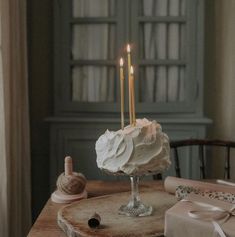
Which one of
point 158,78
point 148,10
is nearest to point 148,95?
point 158,78

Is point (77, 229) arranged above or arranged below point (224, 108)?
below

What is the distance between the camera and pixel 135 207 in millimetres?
1312

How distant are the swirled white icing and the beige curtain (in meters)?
0.97

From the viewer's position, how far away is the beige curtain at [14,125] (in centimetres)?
203

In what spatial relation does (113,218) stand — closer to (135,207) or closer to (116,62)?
(135,207)

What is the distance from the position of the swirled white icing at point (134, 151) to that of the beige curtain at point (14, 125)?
38.3 inches

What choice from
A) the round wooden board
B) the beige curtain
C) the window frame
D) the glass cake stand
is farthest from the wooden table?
the window frame

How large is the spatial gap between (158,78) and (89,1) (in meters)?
0.62

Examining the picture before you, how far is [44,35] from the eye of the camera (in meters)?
2.76

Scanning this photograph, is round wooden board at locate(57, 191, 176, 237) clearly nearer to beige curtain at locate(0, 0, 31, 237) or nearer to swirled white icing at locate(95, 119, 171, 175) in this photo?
swirled white icing at locate(95, 119, 171, 175)

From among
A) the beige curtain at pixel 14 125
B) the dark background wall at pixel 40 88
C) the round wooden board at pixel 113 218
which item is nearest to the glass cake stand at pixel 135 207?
the round wooden board at pixel 113 218

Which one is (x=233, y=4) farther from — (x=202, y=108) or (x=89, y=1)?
(x=89, y=1)

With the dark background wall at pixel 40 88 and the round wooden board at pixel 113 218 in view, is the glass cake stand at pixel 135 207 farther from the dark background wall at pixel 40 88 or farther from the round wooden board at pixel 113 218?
the dark background wall at pixel 40 88

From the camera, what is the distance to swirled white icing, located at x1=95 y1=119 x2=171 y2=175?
1.17 meters
